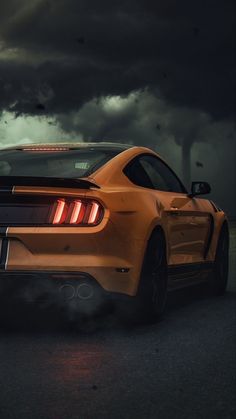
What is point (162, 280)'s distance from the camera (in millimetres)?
7098

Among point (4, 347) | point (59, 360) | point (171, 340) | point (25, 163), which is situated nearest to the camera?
point (59, 360)

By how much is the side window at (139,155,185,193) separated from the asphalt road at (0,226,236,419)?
1.26 meters

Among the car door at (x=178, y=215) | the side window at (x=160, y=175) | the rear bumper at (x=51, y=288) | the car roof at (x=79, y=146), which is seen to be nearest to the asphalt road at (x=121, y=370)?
the rear bumper at (x=51, y=288)

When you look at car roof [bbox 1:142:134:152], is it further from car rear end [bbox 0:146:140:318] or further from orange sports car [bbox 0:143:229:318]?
car rear end [bbox 0:146:140:318]

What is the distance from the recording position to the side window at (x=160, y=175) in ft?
25.0

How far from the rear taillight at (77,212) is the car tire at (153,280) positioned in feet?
2.05

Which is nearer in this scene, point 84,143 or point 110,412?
point 110,412

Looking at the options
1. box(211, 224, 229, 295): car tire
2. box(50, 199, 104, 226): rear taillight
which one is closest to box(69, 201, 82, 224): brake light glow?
box(50, 199, 104, 226): rear taillight

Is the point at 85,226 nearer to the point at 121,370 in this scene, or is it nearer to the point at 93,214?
the point at 93,214

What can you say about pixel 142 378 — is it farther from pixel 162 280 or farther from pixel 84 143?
pixel 84 143

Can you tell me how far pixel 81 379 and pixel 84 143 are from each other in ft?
10.5

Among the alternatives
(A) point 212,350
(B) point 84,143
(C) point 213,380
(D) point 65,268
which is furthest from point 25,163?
(C) point 213,380

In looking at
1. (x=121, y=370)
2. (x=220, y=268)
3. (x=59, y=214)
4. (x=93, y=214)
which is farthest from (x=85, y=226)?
(x=220, y=268)

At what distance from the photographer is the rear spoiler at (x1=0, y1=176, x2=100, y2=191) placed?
20.5ft
